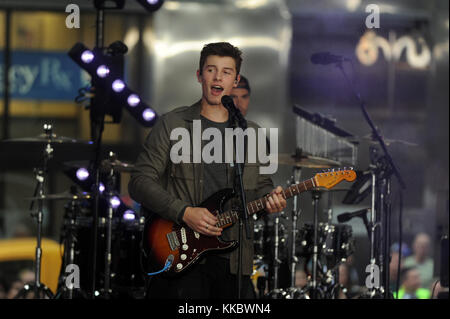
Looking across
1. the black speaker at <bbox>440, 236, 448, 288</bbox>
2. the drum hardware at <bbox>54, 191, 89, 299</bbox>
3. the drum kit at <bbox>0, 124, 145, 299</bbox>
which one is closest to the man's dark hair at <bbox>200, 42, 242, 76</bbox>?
the drum kit at <bbox>0, 124, 145, 299</bbox>

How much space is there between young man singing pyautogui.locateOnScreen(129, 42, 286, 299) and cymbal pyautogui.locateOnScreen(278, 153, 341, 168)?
1641 mm

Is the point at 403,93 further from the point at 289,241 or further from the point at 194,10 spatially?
the point at 289,241

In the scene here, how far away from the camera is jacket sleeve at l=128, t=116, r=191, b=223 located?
4.92m

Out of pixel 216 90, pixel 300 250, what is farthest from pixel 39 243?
pixel 216 90

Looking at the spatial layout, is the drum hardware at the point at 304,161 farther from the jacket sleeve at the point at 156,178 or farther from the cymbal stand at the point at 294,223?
the jacket sleeve at the point at 156,178

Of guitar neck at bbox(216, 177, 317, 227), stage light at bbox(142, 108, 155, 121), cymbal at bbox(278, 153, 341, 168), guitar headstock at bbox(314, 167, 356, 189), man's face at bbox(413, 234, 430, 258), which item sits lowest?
man's face at bbox(413, 234, 430, 258)

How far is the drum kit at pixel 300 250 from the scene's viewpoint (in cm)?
706

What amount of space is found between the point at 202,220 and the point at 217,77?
0.90m

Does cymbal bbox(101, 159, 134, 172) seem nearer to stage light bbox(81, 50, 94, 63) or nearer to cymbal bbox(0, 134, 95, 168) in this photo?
stage light bbox(81, 50, 94, 63)

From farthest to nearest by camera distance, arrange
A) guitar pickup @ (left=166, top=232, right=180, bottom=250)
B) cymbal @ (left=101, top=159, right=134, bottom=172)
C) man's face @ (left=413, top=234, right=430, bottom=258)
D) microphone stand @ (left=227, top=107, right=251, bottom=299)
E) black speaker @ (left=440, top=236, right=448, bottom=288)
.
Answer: man's face @ (left=413, top=234, right=430, bottom=258) → black speaker @ (left=440, top=236, right=448, bottom=288) → cymbal @ (left=101, top=159, right=134, bottom=172) → guitar pickup @ (left=166, top=232, right=180, bottom=250) → microphone stand @ (left=227, top=107, right=251, bottom=299)

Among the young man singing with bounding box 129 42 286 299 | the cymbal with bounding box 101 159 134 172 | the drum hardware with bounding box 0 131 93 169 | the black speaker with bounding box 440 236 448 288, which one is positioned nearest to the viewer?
the young man singing with bounding box 129 42 286 299

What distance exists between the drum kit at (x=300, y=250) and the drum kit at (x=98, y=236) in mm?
1067
